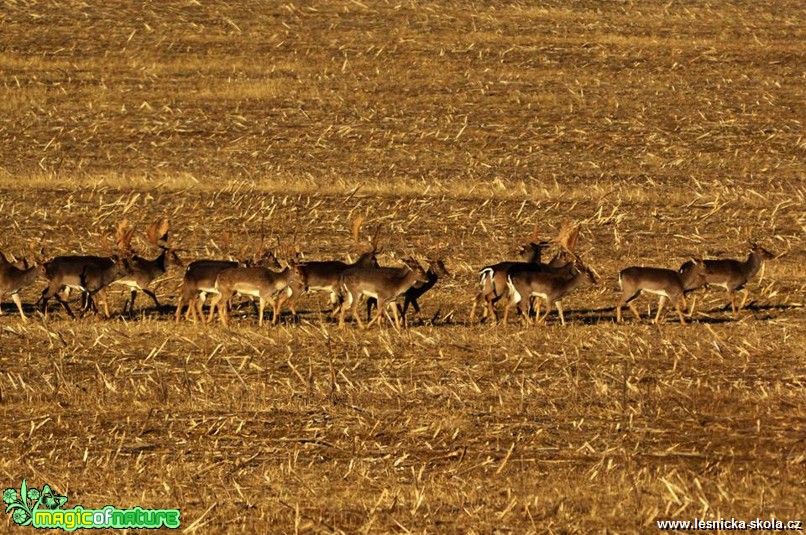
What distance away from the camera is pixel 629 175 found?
29.3 meters

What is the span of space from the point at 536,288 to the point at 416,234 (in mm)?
6008

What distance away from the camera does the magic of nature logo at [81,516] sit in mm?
10992

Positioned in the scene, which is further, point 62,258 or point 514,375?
point 62,258

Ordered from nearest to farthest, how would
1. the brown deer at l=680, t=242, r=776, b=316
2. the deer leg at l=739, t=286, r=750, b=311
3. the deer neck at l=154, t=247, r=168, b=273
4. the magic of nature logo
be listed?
1. the magic of nature logo
2. the brown deer at l=680, t=242, r=776, b=316
3. the deer leg at l=739, t=286, r=750, b=311
4. the deer neck at l=154, t=247, r=168, b=273

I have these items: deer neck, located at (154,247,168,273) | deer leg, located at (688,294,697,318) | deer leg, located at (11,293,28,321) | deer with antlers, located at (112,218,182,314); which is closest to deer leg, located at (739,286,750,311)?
deer leg, located at (688,294,697,318)

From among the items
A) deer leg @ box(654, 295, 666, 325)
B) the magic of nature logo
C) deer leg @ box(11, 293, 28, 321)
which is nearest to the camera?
the magic of nature logo

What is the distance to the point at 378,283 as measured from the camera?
19.2 m

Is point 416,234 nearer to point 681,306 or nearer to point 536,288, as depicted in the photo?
point 681,306

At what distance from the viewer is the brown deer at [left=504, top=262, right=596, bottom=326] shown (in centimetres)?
1928

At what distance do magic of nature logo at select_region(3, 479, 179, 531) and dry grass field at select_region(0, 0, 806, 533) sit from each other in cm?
15

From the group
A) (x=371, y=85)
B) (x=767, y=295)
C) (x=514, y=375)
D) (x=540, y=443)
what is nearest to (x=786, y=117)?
(x=371, y=85)

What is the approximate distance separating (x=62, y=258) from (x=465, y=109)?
614 inches

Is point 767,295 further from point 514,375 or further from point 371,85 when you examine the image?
point 371,85

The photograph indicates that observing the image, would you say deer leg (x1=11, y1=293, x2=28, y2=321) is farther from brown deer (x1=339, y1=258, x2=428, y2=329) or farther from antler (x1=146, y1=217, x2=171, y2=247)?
brown deer (x1=339, y1=258, x2=428, y2=329)
